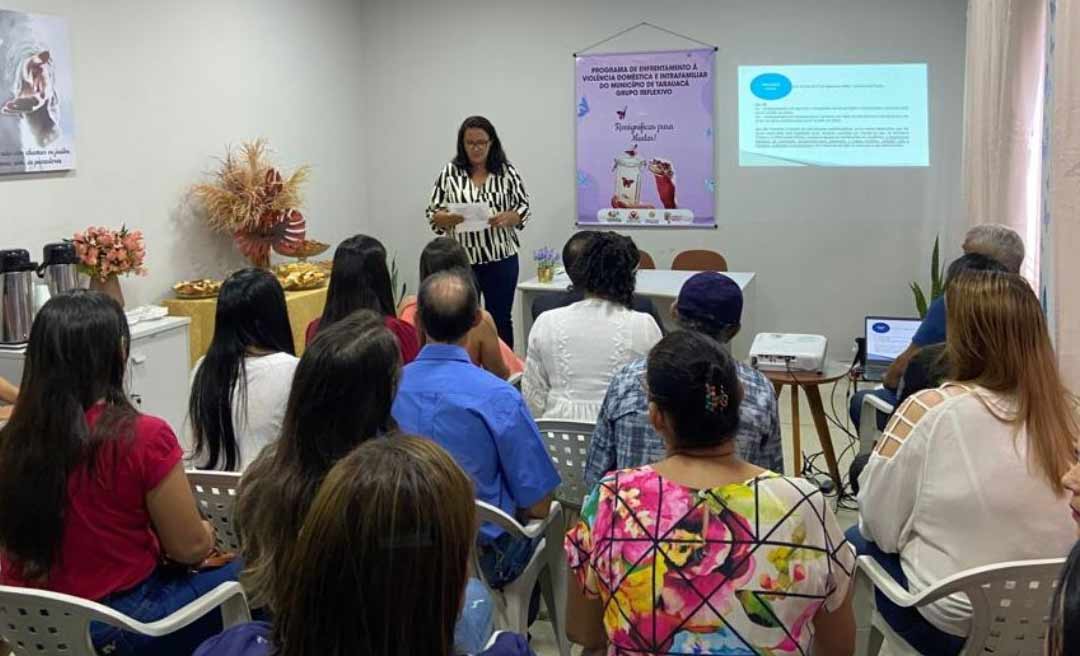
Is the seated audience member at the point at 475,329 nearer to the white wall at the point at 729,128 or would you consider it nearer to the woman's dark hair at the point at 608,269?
the woman's dark hair at the point at 608,269

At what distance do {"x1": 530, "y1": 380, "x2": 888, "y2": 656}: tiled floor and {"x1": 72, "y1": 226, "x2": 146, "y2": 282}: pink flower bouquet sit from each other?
2609 millimetres

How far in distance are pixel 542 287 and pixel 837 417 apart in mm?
1783

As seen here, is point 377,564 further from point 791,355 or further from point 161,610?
point 791,355

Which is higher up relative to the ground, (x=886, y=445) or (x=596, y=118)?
(x=596, y=118)

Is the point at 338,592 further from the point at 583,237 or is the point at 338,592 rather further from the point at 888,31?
the point at 888,31

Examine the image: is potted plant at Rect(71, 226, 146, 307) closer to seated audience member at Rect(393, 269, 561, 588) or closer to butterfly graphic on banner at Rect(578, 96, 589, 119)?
seated audience member at Rect(393, 269, 561, 588)

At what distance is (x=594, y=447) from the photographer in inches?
94.9

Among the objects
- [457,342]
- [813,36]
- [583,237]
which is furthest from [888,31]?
[457,342]

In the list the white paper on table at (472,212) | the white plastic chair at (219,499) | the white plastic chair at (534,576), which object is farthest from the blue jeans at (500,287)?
the white plastic chair at (219,499)

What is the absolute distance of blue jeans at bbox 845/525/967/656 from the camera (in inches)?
80.5

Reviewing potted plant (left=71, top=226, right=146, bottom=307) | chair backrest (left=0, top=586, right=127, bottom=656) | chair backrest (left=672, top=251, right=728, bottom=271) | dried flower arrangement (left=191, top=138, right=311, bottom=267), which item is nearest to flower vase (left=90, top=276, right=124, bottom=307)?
potted plant (left=71, top=226, right=146, bottom=307)

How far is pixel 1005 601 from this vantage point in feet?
6.18

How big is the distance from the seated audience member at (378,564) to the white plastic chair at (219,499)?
1254mm

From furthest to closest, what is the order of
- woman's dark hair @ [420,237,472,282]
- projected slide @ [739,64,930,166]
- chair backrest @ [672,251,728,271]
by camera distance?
projected slide @ [739,64,930,166] < chair backrest @ [672,251,728,271] < woman's dark hair @ [420,237,472,282]
